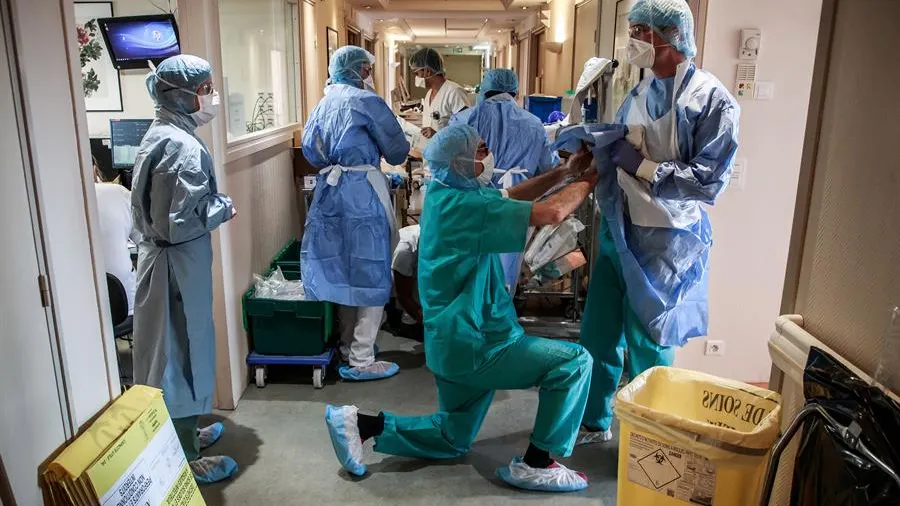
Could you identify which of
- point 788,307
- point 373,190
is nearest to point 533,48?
point 373,190

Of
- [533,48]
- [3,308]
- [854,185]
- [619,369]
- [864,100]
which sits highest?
[533,48]

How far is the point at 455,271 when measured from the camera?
2.08 meters

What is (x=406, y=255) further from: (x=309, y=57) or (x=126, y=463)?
(x=126, y=463)

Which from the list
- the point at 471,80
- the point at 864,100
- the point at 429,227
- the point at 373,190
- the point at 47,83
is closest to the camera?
the point at 864,100

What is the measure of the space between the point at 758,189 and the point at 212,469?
8.08 feet

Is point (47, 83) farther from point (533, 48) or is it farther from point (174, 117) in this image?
point (533, 48)

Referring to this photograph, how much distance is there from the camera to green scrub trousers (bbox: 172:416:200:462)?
2324 millimetres

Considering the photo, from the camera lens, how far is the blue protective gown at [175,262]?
212 centimetres

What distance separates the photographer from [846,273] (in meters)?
1.25

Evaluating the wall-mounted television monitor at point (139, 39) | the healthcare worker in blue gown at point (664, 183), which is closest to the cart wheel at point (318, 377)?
the healthcare worker in blue gown at point (664, 183)

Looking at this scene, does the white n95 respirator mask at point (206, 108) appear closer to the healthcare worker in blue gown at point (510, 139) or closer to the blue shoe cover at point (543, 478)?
the healthcare worker in blue gown at point (510, 139)

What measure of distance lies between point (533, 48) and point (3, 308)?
751 centimetres

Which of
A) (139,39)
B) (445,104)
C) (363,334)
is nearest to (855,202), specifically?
(363,334)

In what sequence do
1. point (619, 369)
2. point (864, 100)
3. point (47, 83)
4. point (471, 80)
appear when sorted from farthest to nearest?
1. point (471, 80)
2. point (619, 369)
3. point (47, 83)
4. point (864, 100)
